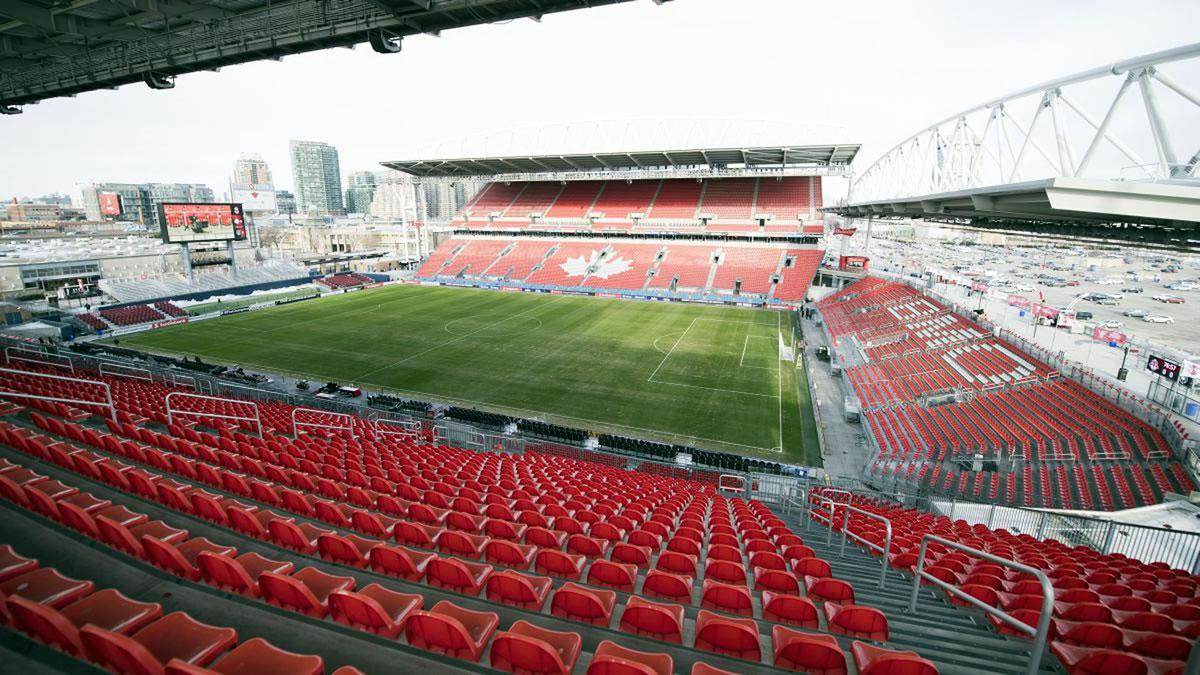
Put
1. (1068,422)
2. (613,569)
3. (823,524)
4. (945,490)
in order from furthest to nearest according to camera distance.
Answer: (1068,422) < (945,490) < (823,524) < (613,569)

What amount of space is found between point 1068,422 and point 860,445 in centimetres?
631

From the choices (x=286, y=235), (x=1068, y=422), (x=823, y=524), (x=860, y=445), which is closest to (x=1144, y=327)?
(x=1068, y=422)

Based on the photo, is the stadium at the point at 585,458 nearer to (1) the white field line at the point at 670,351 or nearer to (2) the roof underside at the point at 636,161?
(1) the white field line at the point at 670,351

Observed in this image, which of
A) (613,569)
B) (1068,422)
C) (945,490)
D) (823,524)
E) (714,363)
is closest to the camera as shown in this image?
(613,569)

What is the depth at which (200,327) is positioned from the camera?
1353 inches

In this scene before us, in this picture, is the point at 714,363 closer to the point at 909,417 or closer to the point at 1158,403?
the point at 909,417

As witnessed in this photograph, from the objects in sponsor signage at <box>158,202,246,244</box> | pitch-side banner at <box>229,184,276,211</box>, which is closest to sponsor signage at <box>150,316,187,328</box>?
sponsor signage at <box>158,202,246,244</box>

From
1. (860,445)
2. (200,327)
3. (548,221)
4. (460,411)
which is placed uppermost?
(548,221)

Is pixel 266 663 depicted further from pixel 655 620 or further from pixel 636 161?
pixel 636 161

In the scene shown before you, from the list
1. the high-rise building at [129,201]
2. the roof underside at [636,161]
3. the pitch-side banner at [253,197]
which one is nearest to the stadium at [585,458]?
the roof underside at [636,161]

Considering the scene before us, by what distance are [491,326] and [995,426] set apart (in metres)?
28.7

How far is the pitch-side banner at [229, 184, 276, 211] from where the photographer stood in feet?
150

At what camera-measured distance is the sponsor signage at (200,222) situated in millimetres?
38094

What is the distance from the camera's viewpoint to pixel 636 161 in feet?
175
